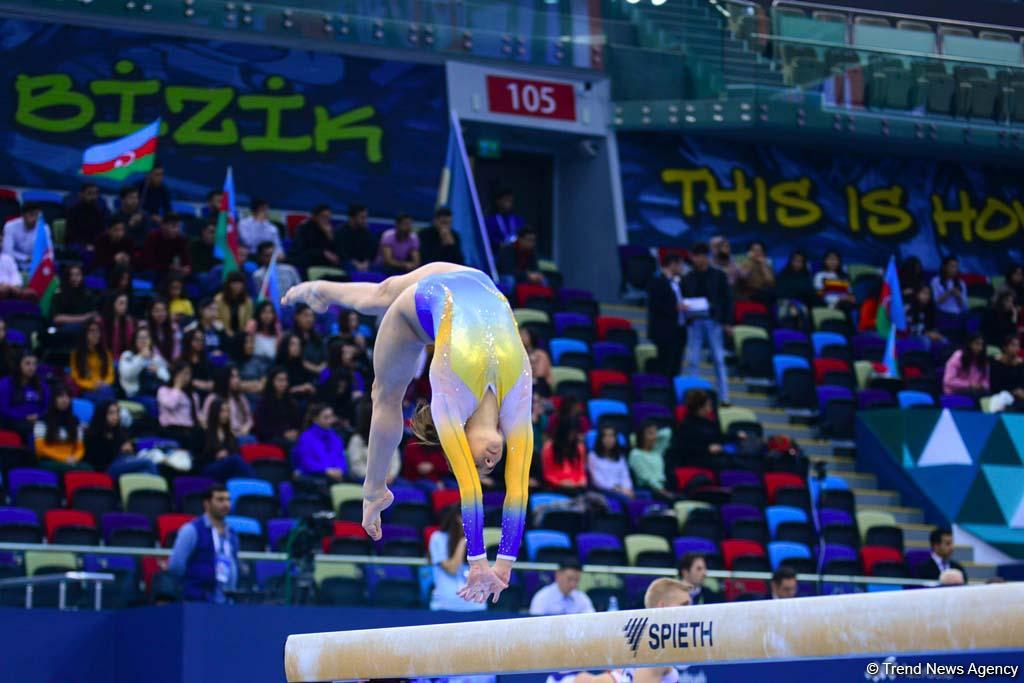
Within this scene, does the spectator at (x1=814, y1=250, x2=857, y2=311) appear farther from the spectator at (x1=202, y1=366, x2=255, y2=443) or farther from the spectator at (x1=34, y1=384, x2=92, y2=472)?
the spectator at (x1=34, y1=384, x2=92, y2=472)

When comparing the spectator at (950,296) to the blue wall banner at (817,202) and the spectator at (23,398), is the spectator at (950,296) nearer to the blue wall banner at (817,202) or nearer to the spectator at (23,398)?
the blue wall banner at (817,202)

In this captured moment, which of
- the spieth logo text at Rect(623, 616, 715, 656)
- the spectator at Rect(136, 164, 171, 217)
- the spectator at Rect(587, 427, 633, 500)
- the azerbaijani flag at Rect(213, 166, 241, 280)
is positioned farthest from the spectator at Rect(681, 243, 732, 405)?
the spieth logo text at Rect(623, 616, 715, 656)

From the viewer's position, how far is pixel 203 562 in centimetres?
949

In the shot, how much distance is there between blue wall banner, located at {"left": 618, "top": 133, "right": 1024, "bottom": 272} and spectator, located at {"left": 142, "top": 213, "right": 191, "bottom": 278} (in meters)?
6.19

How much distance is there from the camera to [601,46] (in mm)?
17859

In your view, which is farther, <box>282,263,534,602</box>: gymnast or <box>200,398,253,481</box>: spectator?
<box>200,398,253,481</box>: spectator

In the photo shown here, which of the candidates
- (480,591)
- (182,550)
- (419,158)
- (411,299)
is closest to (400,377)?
(411,299)

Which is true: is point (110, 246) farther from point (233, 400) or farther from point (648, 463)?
point (648, 463)

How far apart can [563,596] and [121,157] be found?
655 centimetres

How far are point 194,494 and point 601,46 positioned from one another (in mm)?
8595

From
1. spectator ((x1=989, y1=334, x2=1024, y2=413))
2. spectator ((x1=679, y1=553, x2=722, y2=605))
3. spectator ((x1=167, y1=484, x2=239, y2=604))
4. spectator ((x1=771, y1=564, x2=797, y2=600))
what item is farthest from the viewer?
spectator ((x1=989, y1=334, x2=1024, y2=413))

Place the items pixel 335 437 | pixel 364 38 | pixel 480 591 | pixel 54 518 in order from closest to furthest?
pixel 480 591 → pixel 54 518 → pixel 335 437 → pixel 364 38

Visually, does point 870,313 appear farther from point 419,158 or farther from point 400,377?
point 400,377

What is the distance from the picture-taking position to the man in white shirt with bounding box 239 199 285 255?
15.0 m
